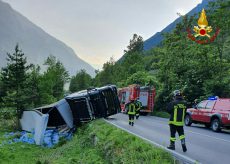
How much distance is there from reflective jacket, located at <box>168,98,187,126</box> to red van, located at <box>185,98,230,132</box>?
857 centimetres

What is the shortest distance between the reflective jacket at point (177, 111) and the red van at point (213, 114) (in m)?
8.57

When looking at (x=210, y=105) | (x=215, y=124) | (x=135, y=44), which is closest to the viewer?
(x=215, y=124)

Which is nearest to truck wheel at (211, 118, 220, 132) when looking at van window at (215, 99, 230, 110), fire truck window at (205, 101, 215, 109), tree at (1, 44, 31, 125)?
van window at (215, 99, 230, 110)

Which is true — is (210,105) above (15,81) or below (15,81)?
below

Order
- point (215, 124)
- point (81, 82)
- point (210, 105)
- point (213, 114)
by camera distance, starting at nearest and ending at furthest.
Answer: point (215, 124) < point (213, 114) < point (210, 105) < point (81, 82)

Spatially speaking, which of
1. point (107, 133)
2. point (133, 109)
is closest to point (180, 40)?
point (133, 109)

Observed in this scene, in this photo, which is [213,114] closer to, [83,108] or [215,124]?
[215,124]

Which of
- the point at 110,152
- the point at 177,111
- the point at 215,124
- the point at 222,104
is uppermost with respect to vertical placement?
the point at 222,104

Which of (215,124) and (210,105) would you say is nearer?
(215,124)

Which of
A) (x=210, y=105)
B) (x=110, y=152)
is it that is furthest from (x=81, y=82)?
(x=110, y=152)

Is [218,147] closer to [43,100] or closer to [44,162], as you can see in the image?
[44,162]

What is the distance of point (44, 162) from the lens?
14672 mm

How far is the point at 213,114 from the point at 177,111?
9567mm

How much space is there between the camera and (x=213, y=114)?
19141 millimetres
